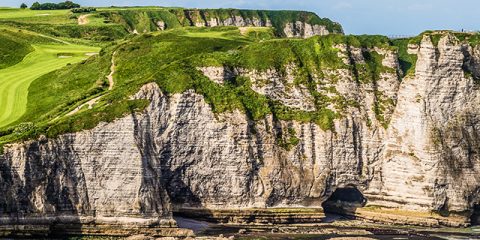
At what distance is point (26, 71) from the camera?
3858 inches

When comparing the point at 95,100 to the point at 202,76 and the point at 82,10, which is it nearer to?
the point at 202,76

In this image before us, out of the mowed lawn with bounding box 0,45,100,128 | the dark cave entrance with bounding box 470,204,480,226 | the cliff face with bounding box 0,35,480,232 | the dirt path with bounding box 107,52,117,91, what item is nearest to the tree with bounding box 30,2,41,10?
the mowed lawn with bounding box 0,45,100,128

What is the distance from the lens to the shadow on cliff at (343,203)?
83.4 metres

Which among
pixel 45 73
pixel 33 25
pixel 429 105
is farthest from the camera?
pixel 33 25

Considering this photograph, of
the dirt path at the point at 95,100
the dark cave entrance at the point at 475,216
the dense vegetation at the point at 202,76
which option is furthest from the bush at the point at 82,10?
the dark cave entrance at the point at 475,216

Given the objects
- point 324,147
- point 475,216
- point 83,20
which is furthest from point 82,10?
point 475,216

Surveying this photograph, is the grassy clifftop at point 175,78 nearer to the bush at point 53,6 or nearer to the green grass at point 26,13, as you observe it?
the green grass at point 26,13

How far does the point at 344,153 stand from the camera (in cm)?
8188

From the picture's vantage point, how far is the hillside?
69.2 m

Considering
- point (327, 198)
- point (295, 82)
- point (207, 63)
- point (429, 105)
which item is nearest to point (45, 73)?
point (207, 63)

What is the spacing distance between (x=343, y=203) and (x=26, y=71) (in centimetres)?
4651

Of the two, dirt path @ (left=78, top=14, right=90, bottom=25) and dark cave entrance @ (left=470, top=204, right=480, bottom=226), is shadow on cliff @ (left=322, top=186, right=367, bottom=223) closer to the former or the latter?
dark cave entrance @ (left=470, top=204, right=480, bottom=226)

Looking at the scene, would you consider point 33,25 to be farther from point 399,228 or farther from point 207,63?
point 399,228

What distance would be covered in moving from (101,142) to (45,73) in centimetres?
3069
